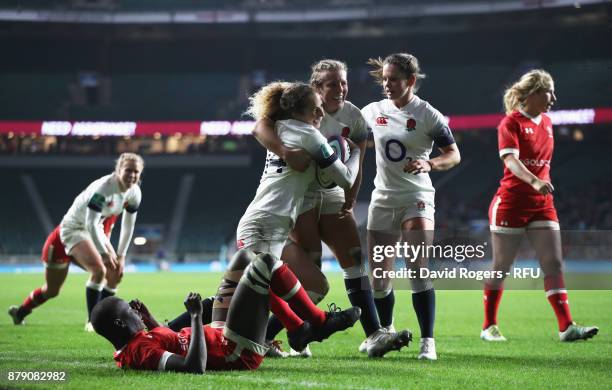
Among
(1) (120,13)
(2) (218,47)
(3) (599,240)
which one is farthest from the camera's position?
(2) (218,47)

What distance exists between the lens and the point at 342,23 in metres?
37.4

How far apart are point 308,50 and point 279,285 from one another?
3481 cm

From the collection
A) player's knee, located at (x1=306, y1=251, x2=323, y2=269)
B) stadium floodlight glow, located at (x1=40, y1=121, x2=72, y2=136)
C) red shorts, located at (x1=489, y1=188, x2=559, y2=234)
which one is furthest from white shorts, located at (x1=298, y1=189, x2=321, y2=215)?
stadium floodlight glow, located at (x1=40, y1=121, x2=72, y2=136)

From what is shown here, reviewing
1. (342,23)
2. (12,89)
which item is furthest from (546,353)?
(12,89)

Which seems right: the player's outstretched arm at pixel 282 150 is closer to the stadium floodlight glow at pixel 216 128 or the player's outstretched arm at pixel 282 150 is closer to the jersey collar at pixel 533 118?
the jersey collar at pixel 533 118

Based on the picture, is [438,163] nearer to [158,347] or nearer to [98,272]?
[158,347]

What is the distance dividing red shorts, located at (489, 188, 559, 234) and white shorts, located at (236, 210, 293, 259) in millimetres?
3092

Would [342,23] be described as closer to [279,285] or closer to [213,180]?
[213,180]

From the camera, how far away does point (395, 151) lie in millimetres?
6445

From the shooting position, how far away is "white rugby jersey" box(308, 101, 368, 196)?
6074 mm

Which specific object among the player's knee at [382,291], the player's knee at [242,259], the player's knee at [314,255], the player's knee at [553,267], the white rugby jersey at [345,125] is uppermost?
the white rugby jersey at [345,125]

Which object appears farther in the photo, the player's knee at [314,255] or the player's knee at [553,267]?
the player's knee at [553,267]

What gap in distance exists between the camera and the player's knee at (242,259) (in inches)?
204

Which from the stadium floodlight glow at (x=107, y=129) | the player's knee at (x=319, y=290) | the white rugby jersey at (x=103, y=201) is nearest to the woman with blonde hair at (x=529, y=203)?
the player's knee at (x=319, y=290)
